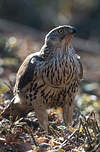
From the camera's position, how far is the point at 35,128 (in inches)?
253

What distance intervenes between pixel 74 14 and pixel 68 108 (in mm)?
11717

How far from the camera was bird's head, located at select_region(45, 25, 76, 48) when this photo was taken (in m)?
6.09

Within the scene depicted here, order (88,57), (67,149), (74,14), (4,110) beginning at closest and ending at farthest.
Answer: (67,149), (4,110), (88,57), (74,14)

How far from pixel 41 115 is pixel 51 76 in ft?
1.87

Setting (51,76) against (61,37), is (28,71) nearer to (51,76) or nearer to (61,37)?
(51,76)

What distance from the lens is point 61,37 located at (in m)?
6.13

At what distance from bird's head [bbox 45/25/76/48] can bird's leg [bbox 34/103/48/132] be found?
867 mm

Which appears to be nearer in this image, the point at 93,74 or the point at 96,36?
the point at 93,74

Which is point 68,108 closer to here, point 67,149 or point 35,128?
point 35,128

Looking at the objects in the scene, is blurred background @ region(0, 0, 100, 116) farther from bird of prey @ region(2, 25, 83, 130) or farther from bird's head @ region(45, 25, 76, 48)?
bird's head @ region(45, 25, 76, 48)

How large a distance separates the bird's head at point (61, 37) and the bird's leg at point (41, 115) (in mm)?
867

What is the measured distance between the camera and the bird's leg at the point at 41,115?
609cm

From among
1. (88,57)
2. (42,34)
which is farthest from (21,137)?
(42,34)

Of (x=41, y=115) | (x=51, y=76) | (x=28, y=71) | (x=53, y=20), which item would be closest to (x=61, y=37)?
(x=51, y=76)
